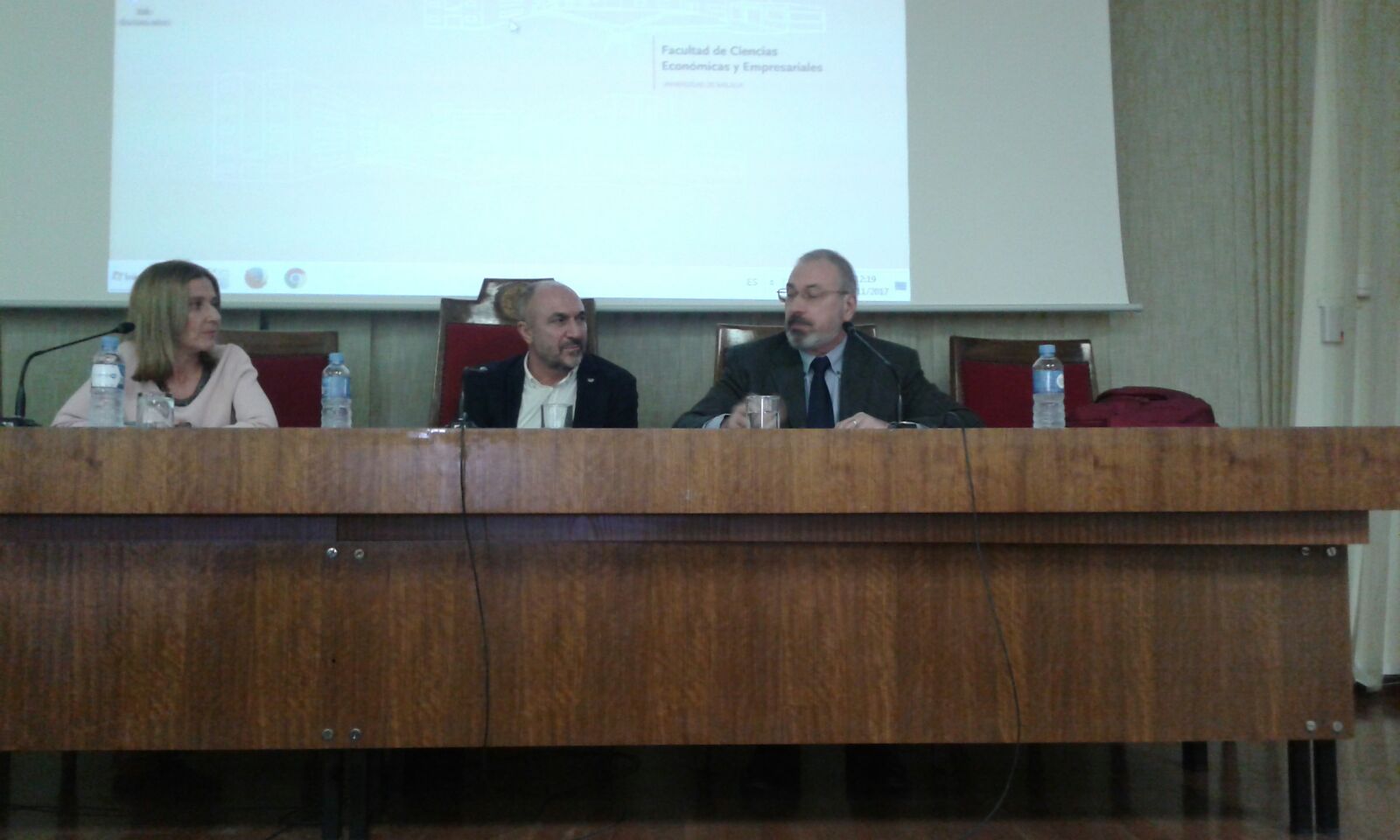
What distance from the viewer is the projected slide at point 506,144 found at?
2.96 metres

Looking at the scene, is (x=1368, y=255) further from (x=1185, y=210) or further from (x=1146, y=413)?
(x=1146, y=413)

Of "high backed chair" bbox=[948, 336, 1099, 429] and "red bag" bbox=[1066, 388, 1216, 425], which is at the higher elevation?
"high backed chair" bbox=[948, 336, 1099, 429]

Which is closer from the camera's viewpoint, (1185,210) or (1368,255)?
(1368,255)

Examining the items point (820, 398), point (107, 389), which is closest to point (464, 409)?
point (107, 389)

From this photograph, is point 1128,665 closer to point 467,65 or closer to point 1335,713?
point 1335,713

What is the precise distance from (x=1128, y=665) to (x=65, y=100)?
3.02m

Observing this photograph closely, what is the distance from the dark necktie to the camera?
8.14 feet

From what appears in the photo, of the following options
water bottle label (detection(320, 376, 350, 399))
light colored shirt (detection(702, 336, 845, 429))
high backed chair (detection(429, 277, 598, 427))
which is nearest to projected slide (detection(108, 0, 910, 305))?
high backed chair (detection(429, 277, 598, 427))

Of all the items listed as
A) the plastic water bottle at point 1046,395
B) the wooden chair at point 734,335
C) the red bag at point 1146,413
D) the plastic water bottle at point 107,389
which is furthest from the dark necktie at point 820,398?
the plastic water bottle at point 107,389

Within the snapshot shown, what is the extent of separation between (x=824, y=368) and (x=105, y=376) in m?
1.46

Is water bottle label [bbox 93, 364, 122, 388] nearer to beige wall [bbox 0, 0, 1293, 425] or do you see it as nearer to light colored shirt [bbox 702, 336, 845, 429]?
light colored shirt [bbox 702, 336, 845, 429]

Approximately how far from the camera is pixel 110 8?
2982 mm

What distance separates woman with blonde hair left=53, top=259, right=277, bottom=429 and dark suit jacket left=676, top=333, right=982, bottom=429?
976 millimetres

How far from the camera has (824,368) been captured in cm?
249
